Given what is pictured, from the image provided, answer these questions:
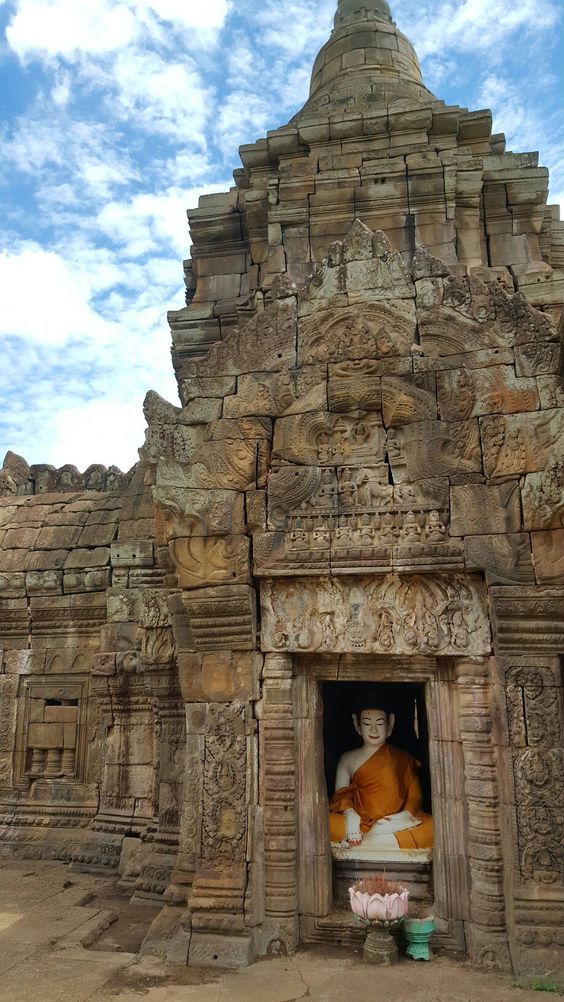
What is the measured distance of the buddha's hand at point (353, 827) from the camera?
5652 millimetres

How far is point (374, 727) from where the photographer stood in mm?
6066

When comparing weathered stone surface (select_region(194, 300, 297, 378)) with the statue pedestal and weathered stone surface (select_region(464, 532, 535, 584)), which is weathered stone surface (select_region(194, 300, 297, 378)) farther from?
the statue pedestal

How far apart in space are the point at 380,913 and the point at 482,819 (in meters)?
0.98

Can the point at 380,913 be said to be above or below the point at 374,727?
below

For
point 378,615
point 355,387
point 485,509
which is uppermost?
point 355,387

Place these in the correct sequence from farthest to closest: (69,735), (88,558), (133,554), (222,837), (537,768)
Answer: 1. (88,558)
2. (69,735)
3. (133,554)
4. (222,837)
5. (537,768)

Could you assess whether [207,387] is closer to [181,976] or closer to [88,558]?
[88,558]

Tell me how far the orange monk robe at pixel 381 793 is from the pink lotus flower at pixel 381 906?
30.5 inches

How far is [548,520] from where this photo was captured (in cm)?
502

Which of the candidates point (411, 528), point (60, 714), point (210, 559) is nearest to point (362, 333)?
point (411, 528)

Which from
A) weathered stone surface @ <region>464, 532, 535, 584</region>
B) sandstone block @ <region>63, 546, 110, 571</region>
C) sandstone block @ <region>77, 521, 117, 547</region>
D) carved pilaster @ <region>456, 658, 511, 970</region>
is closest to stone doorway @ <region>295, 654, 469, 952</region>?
carved pilaster @ <region>456, 658, 511, 970</region>

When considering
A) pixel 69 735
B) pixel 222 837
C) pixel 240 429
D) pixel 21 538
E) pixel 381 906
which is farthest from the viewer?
pixel 21 538

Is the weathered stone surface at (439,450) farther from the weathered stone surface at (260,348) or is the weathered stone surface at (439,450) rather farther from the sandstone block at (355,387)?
the weathered stone surface at (260,348)

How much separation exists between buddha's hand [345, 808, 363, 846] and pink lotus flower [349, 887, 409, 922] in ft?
2.46
